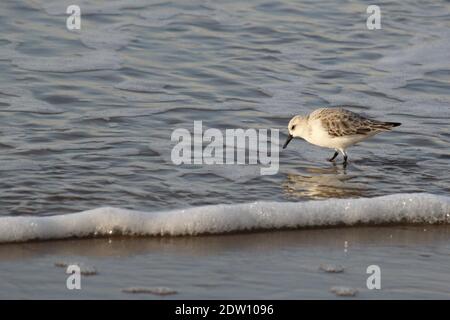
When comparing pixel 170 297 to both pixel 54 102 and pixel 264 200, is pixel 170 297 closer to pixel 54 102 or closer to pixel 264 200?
pixel 264 200

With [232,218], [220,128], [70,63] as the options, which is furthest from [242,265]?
[70,63]

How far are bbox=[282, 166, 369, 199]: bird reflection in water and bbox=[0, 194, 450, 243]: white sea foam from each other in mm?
591

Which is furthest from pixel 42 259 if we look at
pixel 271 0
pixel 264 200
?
pixel 271 0

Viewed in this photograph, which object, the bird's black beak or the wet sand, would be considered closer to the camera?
the wet sand

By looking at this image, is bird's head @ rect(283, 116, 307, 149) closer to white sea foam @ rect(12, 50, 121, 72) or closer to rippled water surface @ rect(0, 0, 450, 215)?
rippled water surface @ rect(0, 0, 450, 215)

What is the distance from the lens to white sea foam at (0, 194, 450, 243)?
714 cm

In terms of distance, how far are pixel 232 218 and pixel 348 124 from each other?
2.67 metres

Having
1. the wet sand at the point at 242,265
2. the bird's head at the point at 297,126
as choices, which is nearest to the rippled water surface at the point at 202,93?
the bird's head at the point at 297,126

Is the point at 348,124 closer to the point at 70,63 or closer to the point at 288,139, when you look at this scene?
the point at 288,139

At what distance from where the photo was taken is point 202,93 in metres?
11.4

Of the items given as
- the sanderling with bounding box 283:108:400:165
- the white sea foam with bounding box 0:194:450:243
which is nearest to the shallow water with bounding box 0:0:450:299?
the white sea foam with bounding box 0:194:450:243

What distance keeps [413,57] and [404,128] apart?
2.86 metres

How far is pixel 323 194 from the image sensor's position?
8711mm

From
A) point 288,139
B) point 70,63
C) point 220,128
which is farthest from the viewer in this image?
point 70,63
